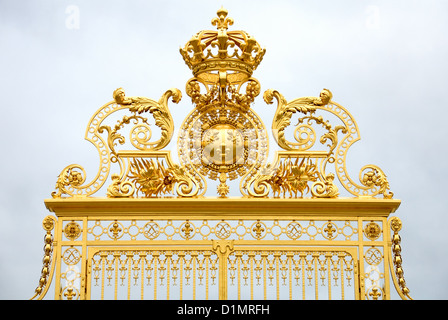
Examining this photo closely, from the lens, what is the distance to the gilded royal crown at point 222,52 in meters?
8.24

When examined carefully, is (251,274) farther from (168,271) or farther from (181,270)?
(168,271)

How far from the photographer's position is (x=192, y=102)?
8.34 meters

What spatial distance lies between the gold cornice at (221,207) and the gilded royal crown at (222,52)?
1.16 m

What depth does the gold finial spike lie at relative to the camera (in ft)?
27.5

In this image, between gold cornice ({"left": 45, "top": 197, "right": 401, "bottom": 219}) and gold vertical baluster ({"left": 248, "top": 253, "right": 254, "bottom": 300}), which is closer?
gold vertical baluster ({"left": 248, "top": 253, "right": 254, "bottom": 300})

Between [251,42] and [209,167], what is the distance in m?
1.15

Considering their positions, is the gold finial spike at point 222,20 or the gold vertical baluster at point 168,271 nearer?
the gold vertical baluster at point 168,271

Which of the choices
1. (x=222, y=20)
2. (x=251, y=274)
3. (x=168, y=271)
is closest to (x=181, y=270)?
(x=168, y=271)

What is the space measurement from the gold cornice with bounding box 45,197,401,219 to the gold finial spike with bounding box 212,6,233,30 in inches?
61.4

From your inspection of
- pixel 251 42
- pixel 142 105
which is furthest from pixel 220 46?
pixel 142 105

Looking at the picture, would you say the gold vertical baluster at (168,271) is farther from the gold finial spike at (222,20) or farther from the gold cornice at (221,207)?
the gold finial spike at (222,20)

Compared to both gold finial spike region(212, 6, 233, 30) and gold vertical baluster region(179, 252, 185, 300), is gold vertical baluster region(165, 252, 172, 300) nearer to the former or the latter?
gold vertical baluster region(179, 252, 185, 300)

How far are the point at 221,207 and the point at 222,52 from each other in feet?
4.45

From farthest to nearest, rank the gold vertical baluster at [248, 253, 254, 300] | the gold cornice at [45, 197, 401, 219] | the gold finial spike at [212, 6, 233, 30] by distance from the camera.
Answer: the gold finial spike at [212, 6, 233, 30]
the gold cornice at [45, 197, 401, 219]
the gold vertical baluster at [248, 253, 254, 300]
